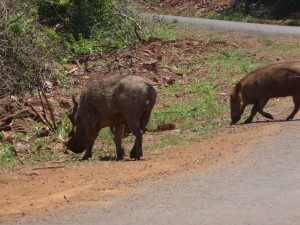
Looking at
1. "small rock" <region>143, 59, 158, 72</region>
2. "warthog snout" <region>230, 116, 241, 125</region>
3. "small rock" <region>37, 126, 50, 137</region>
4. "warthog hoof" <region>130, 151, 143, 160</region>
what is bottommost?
"small rock" <region>143, 59, 158, 72</region>

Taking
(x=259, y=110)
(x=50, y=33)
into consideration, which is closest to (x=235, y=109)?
(x=259, y=110)

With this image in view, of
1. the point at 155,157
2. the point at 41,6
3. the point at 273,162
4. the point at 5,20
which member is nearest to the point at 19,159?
the point at 155,157

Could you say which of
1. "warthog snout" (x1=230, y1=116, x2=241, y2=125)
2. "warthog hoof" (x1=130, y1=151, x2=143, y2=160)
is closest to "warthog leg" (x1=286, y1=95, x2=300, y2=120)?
"warthog snout" (x1=230, y1=116, x2=241, y2=125)

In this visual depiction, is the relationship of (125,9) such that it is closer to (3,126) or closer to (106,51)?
(106,51)

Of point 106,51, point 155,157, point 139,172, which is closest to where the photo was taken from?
point 139,172

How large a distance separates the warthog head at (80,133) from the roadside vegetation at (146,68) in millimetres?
249

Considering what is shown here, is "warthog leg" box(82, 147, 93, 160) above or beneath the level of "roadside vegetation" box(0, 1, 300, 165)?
above

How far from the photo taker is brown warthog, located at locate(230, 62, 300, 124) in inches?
597

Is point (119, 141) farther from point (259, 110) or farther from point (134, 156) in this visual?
point (259, 110)

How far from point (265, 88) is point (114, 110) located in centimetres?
421

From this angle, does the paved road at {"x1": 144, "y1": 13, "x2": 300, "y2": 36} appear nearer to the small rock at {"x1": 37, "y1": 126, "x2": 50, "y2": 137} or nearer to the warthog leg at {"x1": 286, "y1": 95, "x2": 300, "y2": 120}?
the warthog leg at {"x1": 286, "y1": 95, "x2": 300, "y2": 120}

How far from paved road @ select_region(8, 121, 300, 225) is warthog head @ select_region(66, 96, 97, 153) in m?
2.67

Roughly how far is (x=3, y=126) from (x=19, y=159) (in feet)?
11.5

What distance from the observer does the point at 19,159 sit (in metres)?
12.3
